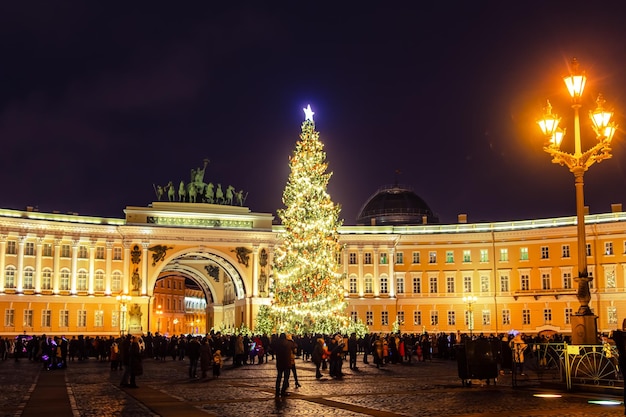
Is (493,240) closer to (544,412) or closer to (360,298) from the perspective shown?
(360,298)

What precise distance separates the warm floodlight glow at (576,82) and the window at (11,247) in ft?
189

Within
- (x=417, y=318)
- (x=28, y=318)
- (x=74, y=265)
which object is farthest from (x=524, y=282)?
(x=28, y=318)

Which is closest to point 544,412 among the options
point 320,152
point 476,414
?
point 476,414

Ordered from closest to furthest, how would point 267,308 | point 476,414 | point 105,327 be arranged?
1. point 476,414
2. point 267,308
3. point 105,327

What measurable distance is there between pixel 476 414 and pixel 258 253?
60655 mm

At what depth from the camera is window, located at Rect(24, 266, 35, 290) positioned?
69.9 metres

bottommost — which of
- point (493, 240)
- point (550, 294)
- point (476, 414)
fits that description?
point (476, 414)

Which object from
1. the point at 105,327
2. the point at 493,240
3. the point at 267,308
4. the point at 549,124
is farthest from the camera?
the point at 493,240

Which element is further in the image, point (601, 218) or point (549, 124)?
point (601, 218)

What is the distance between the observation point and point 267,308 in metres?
53.2

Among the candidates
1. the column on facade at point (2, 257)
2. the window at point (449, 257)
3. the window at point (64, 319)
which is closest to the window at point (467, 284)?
the window at point (449, 257)

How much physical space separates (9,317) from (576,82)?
57.7 meters

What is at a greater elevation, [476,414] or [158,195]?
[158,195]

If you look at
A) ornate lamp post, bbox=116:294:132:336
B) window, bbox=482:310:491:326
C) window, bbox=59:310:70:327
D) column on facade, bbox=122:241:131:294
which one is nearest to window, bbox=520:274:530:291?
window, bbox=482:310:491:326
